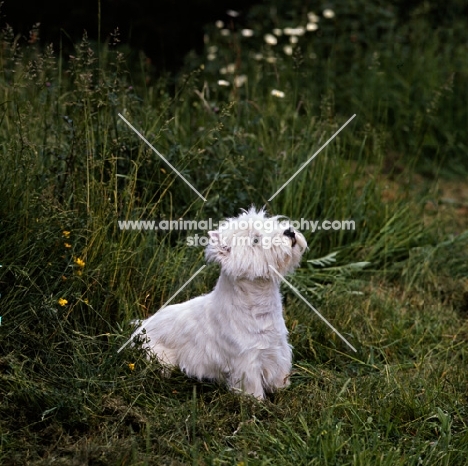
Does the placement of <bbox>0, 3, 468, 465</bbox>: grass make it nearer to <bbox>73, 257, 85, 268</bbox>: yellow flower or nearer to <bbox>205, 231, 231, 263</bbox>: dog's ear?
<bbox>73, 257, 85, 268</bbox>: yellow flower

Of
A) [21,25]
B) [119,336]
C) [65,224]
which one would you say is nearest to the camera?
[119,336]

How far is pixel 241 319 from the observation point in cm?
362

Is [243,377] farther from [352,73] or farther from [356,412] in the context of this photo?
[352,73]

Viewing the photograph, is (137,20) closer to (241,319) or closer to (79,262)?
(79,262)

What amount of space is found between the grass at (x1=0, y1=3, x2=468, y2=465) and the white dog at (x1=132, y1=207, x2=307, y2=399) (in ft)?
0.35

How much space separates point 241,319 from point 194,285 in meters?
0.95

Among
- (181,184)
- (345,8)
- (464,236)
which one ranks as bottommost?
(464,236)

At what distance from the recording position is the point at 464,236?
5449 millimetres

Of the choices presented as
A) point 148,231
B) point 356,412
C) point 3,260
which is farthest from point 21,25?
point 356,412

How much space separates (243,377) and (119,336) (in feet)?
2.06

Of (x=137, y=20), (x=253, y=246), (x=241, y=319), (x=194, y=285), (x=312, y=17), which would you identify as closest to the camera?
(x=253, y=246)

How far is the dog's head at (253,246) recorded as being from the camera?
350 cm

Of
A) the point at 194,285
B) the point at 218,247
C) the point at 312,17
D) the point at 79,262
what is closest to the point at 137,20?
the point at 312,17

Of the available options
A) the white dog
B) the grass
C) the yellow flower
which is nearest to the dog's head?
the white dog
